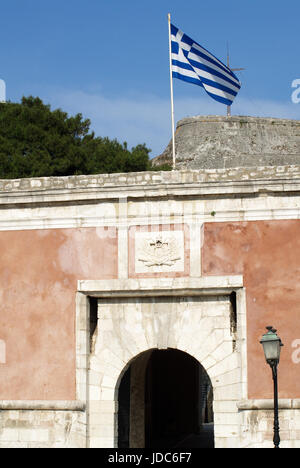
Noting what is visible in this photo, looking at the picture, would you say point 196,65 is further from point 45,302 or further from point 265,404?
point 265,404

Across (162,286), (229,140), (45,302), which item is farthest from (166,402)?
(229,140)

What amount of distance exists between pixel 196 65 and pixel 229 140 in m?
25.6

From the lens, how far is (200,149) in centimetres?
3959

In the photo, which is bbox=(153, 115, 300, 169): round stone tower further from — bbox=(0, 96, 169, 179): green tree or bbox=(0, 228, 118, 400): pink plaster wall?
bbox=(0, 228, 118, 400): pink plaster wall

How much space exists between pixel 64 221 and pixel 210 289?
2.47m

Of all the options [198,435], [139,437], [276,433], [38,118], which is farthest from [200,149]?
[276,433]

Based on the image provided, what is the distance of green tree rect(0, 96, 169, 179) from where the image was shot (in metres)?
24.1

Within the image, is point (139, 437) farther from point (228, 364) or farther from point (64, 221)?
point (64, 221)

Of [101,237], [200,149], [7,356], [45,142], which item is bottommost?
[7,356]

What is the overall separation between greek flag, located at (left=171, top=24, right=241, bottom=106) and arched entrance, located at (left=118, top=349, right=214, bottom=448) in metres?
4.83

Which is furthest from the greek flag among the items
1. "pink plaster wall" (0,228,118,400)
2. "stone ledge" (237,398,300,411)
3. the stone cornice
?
"stone ledge" (237,398,300,411)

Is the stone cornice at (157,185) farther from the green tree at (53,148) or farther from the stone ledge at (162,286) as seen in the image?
the green tree at (53,148)

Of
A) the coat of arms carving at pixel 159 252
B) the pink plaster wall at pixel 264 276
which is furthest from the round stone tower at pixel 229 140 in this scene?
the pink plaster wall at pixel 264 276

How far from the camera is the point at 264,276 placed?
12117mm
